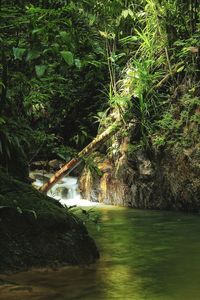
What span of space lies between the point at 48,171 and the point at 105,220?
4.93 meters

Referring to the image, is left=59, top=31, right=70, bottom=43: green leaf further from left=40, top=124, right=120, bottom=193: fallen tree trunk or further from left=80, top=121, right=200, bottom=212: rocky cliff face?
left=80, top=121, right=200, bottom=212: rocky cliff face

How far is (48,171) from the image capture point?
11.4 metres

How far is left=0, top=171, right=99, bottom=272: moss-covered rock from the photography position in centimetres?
340

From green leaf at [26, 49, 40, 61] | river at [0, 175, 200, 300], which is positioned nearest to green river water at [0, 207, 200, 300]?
river at [0, 175, 200, 300]

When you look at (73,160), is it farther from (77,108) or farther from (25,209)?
(77,108)

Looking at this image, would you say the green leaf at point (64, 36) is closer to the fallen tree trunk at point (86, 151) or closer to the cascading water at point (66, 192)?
the fallen tree trunk at point (86, 151)

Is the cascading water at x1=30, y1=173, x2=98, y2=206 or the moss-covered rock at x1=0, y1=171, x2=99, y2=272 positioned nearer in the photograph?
the moss-covered rock at x1=0, y1=171, x2=99, y2=272

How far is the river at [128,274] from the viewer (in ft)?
9.61

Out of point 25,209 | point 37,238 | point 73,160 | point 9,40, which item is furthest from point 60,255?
point 73,160

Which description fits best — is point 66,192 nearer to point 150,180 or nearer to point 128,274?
point 150,180

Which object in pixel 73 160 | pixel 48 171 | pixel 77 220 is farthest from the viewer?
pixel 48 171

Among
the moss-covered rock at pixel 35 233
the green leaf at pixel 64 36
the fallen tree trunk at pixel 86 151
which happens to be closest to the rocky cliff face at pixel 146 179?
the fallen tree trunk at pixel 86 151

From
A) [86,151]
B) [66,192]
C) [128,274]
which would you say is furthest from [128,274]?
[66,192]

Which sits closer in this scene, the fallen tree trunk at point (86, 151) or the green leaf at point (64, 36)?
the green leaf at point (64, 36)
